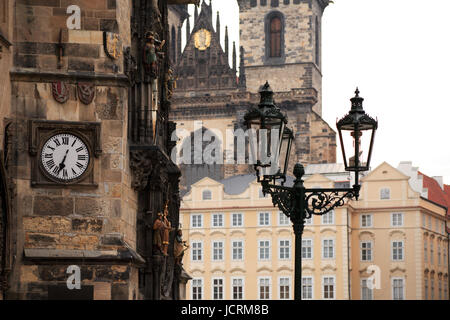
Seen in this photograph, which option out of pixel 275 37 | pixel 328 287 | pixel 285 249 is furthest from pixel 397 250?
pixel 275 37

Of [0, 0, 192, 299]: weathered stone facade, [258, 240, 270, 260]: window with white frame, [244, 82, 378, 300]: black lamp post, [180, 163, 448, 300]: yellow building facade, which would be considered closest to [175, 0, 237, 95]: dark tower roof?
[180, 163, 448, 300]: yellow building facade

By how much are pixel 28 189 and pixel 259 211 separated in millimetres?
52109

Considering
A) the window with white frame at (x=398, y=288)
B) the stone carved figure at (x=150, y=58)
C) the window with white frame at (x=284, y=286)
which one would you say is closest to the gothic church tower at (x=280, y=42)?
the window with white frame at (x=284, y=286)

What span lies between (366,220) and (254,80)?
55.9 feet

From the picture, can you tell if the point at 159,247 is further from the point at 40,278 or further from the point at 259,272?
the point at 259,272

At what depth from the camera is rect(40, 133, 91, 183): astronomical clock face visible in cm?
1577

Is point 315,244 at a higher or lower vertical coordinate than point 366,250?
higher

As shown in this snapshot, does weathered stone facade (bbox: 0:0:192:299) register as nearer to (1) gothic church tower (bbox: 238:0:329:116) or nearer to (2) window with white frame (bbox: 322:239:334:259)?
(2) window with white frame (bbox: 322:239:334:259)

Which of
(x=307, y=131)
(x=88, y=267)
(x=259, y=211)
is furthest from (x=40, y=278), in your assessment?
(x=307, y=131)

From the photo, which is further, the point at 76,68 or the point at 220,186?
the point at 220,186

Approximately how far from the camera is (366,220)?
6862cm

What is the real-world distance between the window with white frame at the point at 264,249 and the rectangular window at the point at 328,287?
141 inches

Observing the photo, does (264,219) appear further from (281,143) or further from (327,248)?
(281,143)
